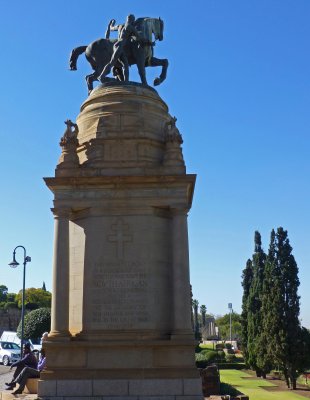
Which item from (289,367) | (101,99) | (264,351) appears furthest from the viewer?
(264,351)

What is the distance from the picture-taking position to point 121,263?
1422cm

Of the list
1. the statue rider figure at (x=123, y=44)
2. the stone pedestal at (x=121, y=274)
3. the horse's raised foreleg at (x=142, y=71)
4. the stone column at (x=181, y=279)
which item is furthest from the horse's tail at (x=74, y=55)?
the stone column at (x=181, y=279)

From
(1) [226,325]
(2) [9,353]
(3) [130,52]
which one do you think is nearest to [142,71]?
(3) [130,52]

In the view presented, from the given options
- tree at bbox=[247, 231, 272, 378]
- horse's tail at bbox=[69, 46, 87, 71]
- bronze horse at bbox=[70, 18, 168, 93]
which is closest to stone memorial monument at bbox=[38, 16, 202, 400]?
bronze horse at bbox=[70, 18, 168, 93]

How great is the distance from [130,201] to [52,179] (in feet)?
7.08

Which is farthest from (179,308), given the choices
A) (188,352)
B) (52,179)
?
(52,179)

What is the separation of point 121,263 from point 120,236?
0.72 metres

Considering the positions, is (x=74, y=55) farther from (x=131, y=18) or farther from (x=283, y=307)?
(x=283, y=307)

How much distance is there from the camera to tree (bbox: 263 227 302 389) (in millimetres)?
36531

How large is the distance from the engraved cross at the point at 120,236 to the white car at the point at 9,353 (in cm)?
2898

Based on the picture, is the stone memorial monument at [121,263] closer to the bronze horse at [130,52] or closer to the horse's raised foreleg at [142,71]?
the horse's raised foreleg at [142,71]

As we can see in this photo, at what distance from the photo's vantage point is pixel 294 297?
39.1 metres

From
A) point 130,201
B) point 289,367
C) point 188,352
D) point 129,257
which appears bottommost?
point 289,367

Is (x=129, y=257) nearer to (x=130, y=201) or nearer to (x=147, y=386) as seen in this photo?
(x=130, y=201)
